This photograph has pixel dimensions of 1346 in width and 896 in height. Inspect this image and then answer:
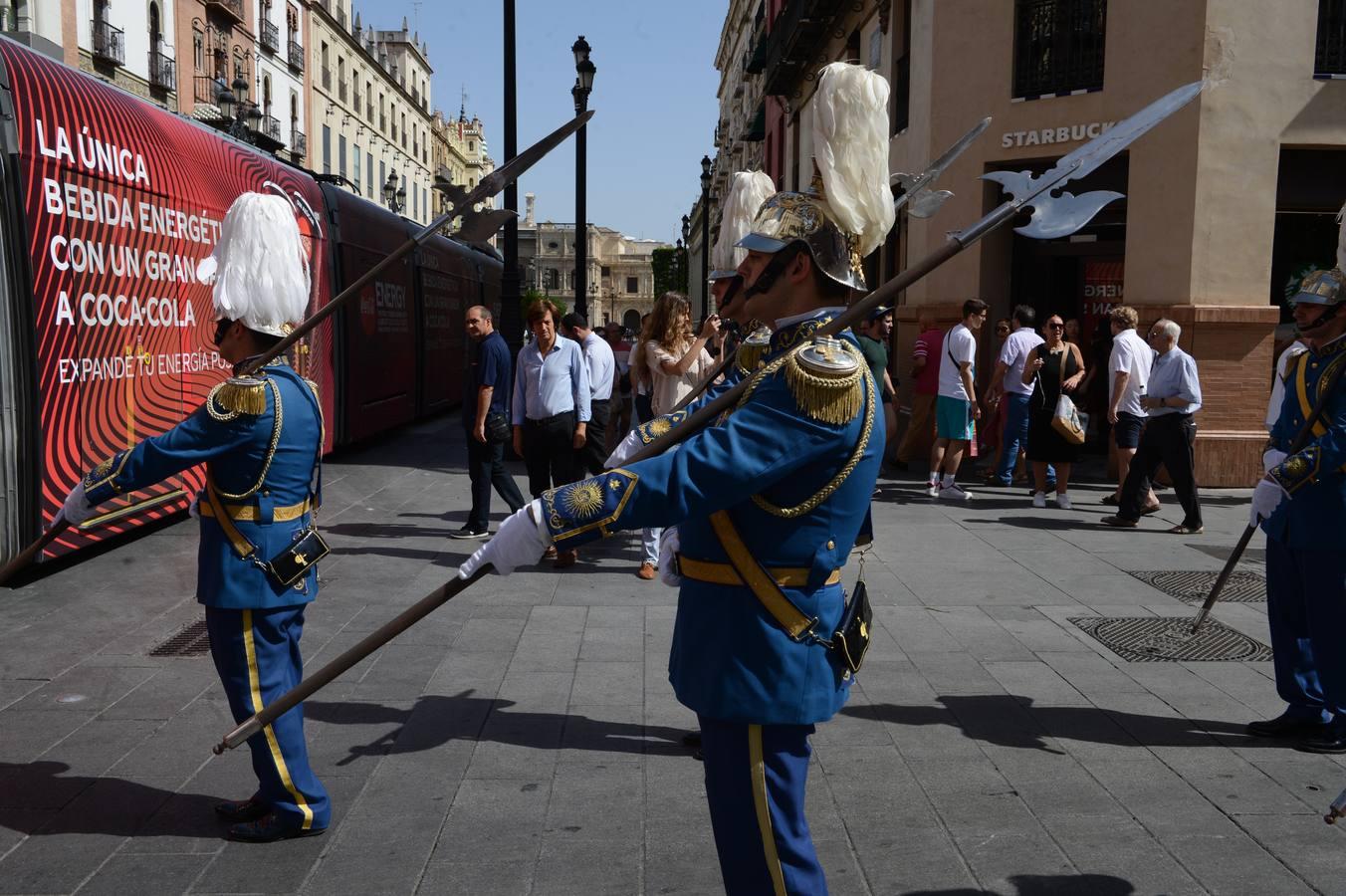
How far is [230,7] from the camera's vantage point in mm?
37312

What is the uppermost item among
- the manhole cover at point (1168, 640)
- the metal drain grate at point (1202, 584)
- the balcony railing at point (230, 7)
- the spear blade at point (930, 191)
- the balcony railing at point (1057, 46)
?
the balcony railing at point (230, 7)

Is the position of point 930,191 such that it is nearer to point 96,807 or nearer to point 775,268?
point 775,268

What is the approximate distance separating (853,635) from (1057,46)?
13.0 m

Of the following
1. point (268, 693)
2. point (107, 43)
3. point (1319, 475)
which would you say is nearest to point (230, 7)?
point (107, 43)

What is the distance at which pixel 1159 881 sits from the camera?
3.54 m

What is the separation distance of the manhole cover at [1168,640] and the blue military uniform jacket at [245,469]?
14.2 ft

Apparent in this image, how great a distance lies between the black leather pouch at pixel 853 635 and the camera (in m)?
2.67

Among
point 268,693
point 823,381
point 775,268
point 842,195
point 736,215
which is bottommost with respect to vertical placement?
point 268,693

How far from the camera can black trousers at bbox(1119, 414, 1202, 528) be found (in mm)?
9672

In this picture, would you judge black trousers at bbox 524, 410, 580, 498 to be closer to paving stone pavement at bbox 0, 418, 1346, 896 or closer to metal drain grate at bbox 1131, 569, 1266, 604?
paving stone pavement at bbox 0, 418, 1346, 896

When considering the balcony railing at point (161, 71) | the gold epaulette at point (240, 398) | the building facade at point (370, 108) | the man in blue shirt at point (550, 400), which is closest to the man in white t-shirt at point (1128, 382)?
the man in blue shirt at point (550, 400)

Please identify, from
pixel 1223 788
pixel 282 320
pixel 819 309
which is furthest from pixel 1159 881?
pixel 282 320

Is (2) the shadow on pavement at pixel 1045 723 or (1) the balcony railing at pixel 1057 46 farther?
(1) the balcony railing at pixel 1057 46

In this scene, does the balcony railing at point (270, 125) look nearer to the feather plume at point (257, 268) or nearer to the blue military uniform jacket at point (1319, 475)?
the feather plume at point (257, 268)
